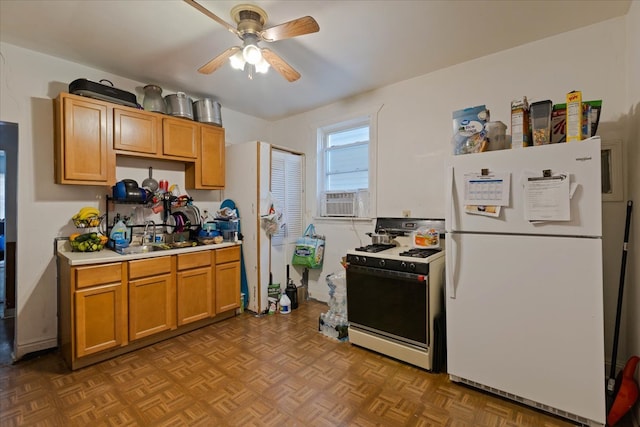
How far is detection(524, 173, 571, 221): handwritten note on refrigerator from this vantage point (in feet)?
5.51

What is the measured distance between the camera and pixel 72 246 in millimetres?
2586

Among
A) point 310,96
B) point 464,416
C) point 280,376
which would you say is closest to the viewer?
point 464,416

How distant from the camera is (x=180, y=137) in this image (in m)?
3.19

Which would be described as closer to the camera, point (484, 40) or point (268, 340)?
point (484, 40)

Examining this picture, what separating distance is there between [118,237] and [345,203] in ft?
8.05

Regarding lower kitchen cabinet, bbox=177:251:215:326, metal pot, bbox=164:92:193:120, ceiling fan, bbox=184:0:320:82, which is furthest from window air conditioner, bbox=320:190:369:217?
metal pot, bbox=164:92:193:120

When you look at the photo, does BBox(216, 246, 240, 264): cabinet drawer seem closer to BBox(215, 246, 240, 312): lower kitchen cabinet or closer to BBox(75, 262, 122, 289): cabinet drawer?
BBox(215, 246, 240, 312): lower kitchen cabinet

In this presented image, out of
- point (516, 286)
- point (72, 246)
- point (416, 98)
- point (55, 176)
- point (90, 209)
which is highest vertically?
point (416, 98)

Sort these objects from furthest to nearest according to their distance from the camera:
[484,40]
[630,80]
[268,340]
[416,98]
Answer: [416,98] → [268,340] → [484,40] → [630,80]

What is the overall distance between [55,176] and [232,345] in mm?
2230

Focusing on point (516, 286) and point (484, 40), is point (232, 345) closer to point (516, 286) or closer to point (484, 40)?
point (516, 286)

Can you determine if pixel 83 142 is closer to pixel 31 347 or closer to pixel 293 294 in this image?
pixel 31 347

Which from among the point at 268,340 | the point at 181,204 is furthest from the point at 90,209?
the point at 268,340

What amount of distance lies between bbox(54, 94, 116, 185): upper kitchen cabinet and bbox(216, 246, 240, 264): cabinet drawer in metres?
1.24
